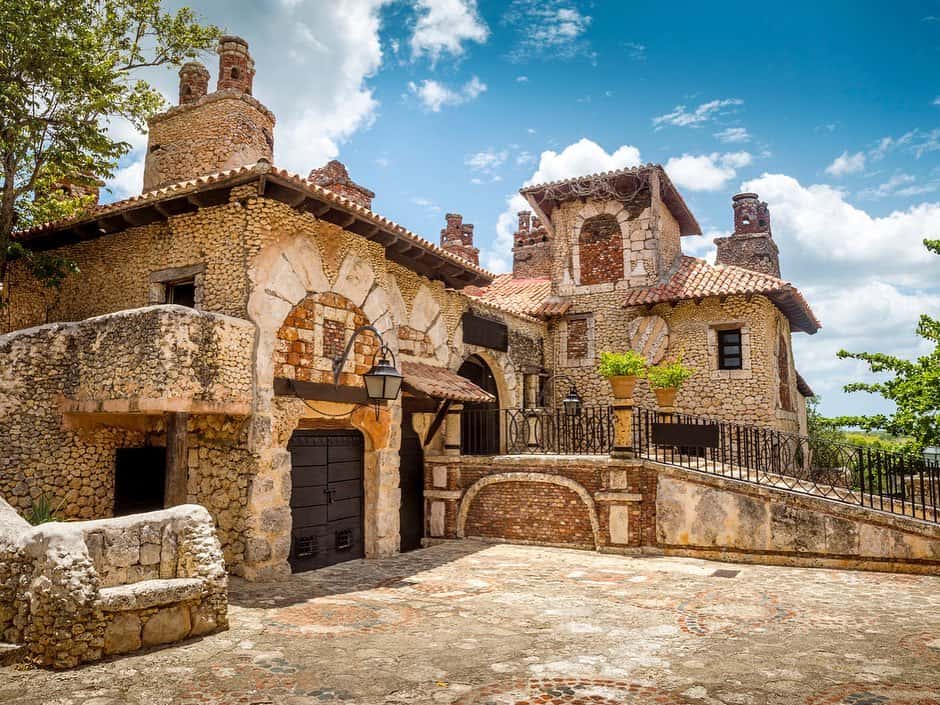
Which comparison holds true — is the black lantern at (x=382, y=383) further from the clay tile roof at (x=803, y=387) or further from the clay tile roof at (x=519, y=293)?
the clay tile roof at (x=803, y=387)

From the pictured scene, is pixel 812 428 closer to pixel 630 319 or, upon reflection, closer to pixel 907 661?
pixel 630 319

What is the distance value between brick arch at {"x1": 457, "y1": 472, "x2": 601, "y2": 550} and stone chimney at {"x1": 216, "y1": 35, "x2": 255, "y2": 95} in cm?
836

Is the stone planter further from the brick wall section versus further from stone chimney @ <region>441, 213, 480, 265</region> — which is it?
stone chimney @ <region>441, 213, 480, 265</region>

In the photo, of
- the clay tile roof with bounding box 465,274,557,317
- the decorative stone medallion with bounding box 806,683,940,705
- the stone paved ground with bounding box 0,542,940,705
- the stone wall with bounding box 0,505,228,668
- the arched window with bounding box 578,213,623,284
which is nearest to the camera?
the decorative stone medallion with bounding box 806,683,940,705

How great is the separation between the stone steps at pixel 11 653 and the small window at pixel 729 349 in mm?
14470

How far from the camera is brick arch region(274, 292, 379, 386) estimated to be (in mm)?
9039

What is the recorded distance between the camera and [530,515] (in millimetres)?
11734

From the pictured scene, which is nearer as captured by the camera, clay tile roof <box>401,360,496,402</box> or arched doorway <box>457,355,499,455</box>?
clay tile roof <box>401,360,496,402</box>

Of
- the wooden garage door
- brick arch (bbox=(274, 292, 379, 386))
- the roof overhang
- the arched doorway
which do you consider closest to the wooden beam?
brick arch (bbox=(274, 292, 379, 386))

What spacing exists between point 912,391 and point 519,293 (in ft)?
33.4

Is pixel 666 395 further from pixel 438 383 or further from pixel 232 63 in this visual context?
pixel 232 63

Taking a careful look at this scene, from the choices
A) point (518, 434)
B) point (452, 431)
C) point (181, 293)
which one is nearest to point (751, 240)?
point (518, 434)


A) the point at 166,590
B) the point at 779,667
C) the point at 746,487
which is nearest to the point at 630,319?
the point at 746,487

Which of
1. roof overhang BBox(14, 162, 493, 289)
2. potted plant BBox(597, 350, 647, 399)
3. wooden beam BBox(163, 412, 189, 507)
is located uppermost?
roof overhang BBox(14, 162, 493, 289)
